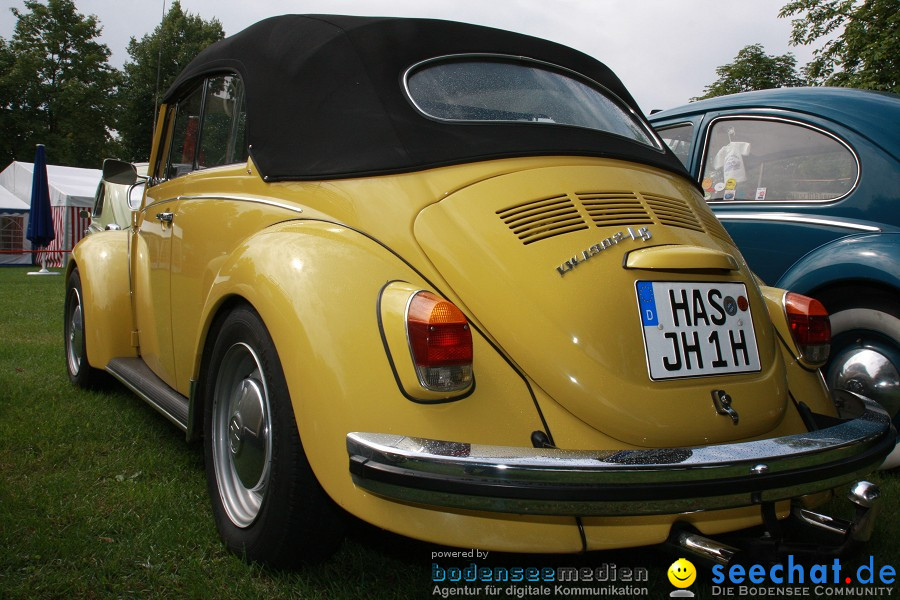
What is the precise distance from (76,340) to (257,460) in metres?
2.94

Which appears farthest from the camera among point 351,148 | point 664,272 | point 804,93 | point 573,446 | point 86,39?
point 86,39

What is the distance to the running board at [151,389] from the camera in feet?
9.56

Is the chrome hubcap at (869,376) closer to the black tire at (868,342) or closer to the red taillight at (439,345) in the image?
the black tire at (868,342)

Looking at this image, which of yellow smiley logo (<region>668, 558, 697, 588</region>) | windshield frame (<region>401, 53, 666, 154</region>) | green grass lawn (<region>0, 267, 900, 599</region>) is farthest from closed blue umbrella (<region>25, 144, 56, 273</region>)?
yellow smiley logo (<region>668, 558, 697, 588</region>)

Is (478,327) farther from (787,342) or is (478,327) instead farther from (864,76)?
(864,76)

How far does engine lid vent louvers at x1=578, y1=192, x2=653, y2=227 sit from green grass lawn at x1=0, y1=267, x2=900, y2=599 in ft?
3.48

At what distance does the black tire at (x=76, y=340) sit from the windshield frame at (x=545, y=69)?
273cm

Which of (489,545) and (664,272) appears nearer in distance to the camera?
(489,545)

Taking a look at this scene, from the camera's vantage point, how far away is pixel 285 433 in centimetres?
202

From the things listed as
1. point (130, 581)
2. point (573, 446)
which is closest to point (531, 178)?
point (573, 446)

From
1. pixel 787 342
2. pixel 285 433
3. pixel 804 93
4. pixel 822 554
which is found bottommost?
pixel 822 554

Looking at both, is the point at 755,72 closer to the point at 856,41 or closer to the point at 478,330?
the point at 856,41

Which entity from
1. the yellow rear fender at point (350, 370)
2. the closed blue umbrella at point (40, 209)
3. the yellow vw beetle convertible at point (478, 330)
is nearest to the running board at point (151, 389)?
the yellow vw beetle convertible at point (478, 330)

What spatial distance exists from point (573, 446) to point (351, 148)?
1215mm
